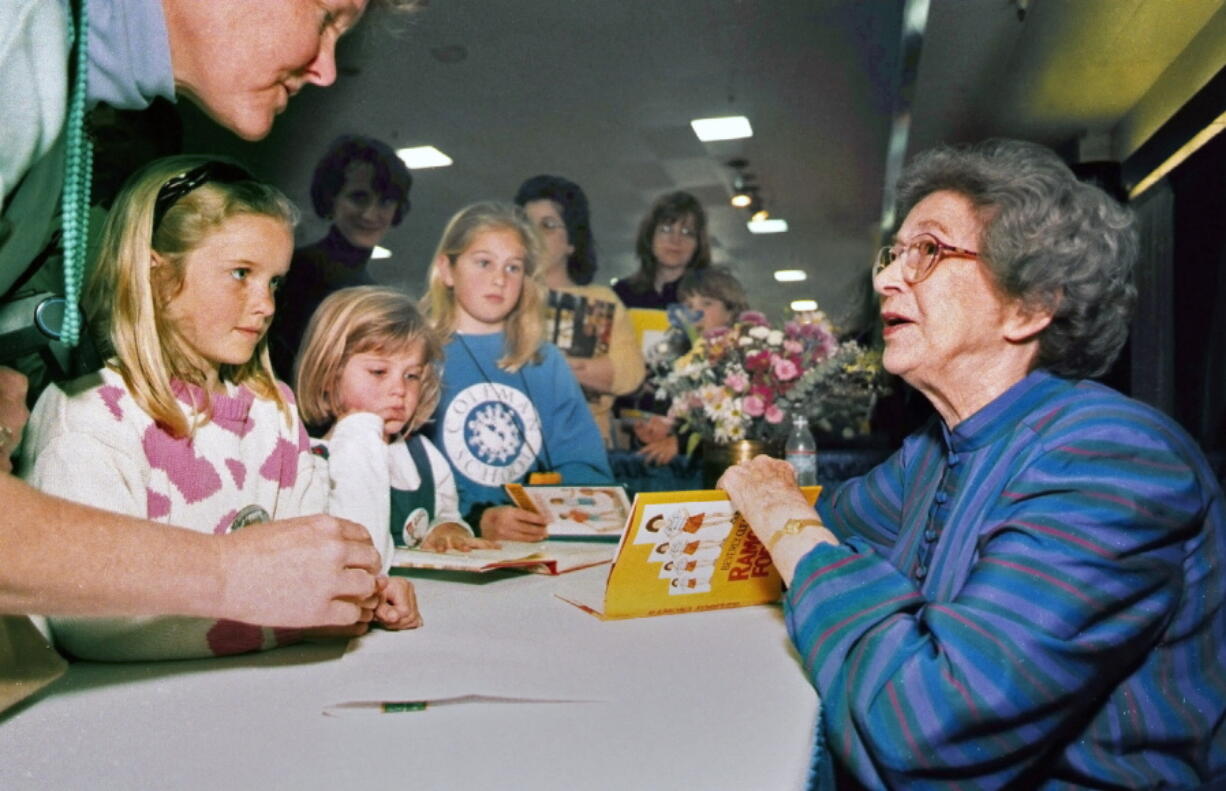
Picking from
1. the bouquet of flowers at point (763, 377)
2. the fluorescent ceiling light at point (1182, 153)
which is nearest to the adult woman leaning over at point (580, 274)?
the bouquet of flowers at point (763, 377)

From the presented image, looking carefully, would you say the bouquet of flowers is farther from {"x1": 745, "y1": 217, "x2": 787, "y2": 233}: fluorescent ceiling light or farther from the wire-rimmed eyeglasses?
the wire-rimmed eyeglasses

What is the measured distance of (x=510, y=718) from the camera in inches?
31.5

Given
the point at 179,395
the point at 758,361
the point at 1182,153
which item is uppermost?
the point at 1182,153

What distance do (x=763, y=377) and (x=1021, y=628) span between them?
143cm

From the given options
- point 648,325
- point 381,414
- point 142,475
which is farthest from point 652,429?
point 142,475

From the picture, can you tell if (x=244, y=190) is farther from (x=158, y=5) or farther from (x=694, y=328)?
(x=694, y=328)

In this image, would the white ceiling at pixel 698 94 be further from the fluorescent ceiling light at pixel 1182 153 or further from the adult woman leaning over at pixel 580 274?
the fluorescent ceiling light at pixel 1182 153

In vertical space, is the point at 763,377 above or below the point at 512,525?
above

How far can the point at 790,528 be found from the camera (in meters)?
1.05

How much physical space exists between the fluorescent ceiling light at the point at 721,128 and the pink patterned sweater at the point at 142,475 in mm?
1825

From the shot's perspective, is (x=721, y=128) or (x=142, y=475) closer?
(x=142, y=475)

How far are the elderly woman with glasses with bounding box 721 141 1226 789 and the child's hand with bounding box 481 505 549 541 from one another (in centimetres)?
89

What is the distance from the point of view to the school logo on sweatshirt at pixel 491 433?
6.78 feet

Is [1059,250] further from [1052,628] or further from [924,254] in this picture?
[1052,628]
